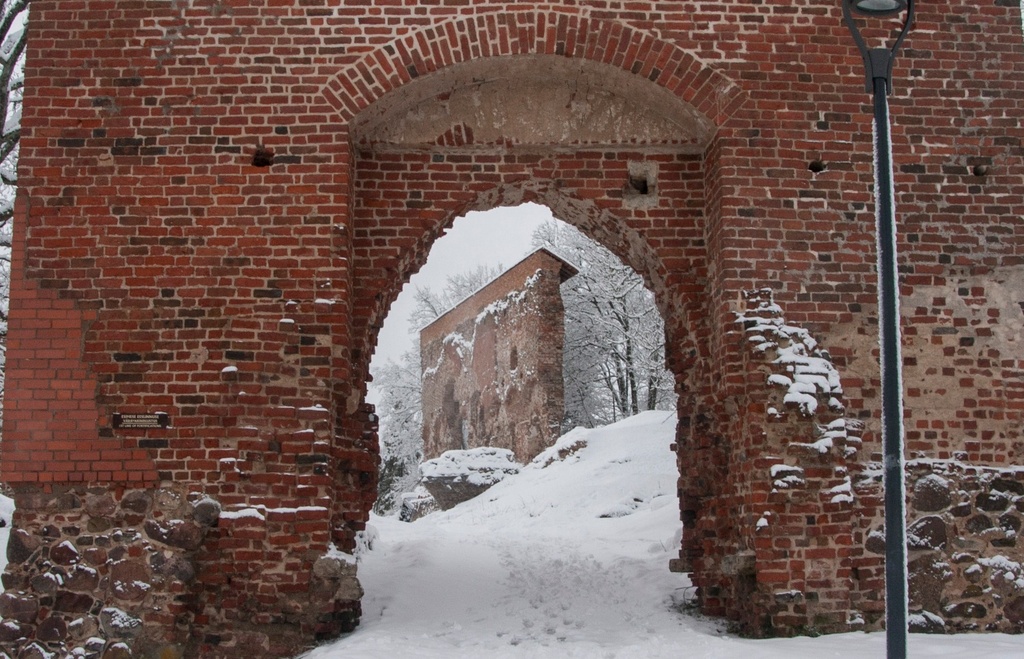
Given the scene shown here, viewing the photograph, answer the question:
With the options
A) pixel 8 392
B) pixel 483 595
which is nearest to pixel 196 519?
pixel 8 392

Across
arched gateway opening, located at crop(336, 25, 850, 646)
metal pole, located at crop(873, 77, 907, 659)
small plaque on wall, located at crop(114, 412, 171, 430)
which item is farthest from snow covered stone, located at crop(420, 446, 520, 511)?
metal pole, located at crop(873, 77, 907, 659)

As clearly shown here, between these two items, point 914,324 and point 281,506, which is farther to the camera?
point 914,324

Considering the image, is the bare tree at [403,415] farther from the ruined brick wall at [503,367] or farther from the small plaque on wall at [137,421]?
the small plaque on wall at [137,421]

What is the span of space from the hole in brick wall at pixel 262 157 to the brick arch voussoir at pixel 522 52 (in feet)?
1.99

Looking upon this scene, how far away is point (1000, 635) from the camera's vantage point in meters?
6.92

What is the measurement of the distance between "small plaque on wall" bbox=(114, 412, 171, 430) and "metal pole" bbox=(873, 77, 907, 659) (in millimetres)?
4824

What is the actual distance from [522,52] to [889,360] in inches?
153

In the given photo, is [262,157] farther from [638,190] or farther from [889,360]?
[889,360]

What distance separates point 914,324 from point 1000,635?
2301 millimetres

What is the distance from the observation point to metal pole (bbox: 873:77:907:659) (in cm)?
467

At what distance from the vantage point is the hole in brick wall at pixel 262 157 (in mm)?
7363

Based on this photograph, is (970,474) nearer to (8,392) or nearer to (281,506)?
(281,506)

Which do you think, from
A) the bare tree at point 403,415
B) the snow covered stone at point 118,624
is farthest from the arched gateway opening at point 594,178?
the bare tree at point 403,415

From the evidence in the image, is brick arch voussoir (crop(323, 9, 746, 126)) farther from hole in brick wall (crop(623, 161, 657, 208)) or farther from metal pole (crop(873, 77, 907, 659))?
metal pole (crop(873, 77, 907, 659))
